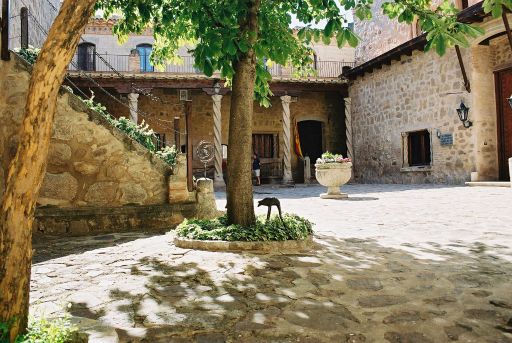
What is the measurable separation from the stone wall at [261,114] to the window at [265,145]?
0.26m

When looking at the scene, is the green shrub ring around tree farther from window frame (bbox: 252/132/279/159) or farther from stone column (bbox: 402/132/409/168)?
window frame (bbox: 252/132/279/159)

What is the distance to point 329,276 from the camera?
2.85 meters

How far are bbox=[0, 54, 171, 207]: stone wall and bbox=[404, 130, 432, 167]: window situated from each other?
34.8 ft

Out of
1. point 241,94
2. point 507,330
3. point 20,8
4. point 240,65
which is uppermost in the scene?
point 20,8

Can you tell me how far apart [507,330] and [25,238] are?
222 cm

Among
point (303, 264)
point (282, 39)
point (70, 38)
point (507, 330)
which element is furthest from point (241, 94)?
point (507, 330)

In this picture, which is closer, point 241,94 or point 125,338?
point 125,338

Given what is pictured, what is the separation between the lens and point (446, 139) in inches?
461

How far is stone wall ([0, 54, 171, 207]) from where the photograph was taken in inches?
181

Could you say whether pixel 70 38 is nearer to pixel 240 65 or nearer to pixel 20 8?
pixel 240 65

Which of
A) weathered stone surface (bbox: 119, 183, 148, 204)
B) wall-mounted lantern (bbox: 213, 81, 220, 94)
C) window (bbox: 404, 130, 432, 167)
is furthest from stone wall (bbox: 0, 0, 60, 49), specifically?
window (bbox: 404, 130, 432, 167)

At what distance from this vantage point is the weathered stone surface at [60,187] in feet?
16.1

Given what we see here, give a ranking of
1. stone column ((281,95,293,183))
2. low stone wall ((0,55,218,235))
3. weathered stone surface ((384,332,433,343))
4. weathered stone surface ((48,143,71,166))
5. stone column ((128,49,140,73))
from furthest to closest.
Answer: stone column ((281,95,293,183)) → stone column ((128,49,140,73)) → weathered stone surface ((48,143,71,166)) → low stone wall ((0,55,218,235)) → weathered stone surface ((384,332,433,343))

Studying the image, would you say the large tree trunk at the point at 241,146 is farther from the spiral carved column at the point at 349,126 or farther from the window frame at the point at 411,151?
the spiral carved column at the point at 349,126
